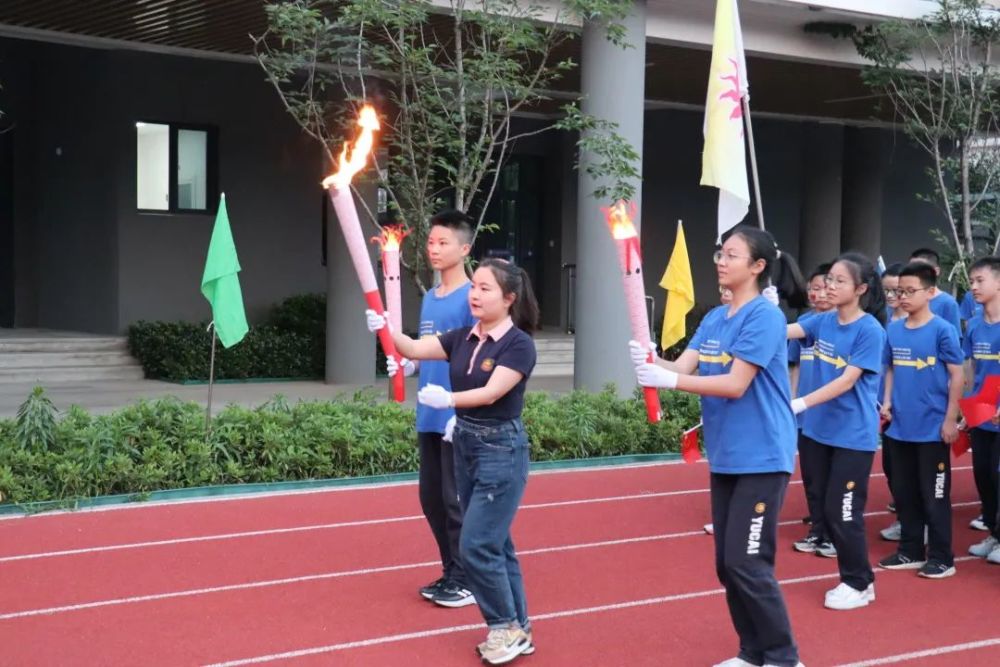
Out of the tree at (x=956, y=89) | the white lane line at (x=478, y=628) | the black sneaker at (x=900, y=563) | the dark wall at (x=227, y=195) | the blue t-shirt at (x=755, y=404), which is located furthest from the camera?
the dark wall at (x=227, y=195)

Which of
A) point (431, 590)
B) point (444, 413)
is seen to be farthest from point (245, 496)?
point (444, 413)

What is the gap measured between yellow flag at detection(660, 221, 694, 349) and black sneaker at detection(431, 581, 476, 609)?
554 cm

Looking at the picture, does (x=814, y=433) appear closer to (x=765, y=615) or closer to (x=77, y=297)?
(x=765, y=615)

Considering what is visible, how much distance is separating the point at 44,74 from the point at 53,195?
1.77 metres

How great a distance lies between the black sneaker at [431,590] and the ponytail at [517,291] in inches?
64.6

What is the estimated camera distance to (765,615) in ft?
16.6

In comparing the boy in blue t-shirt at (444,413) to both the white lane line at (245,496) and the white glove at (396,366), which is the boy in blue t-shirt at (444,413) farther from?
the white lane line at (245,496)

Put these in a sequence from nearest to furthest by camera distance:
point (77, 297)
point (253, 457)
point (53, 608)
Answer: point (53, 608)
point (253, 457)
point (77, 297)

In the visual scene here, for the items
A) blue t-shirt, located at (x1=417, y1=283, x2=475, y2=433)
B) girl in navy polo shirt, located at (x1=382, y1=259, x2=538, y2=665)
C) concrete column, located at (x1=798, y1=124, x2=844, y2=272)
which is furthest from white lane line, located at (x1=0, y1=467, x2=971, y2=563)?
concrete column, located at (x1=798, y1=124, x2=844, y2=272)

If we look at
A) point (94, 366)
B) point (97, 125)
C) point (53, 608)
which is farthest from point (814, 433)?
point (97, 125)

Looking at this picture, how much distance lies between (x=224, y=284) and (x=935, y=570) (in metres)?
6.07

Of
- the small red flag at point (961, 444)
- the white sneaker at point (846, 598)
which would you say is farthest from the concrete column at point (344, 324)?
the white sneaker at point (846, 598)

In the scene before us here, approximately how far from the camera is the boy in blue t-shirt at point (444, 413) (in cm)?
612

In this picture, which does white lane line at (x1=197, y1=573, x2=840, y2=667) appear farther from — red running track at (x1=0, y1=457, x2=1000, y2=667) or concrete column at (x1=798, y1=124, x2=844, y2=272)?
concrete column at (x1=798, y1=124, x2=844, y2=272)
